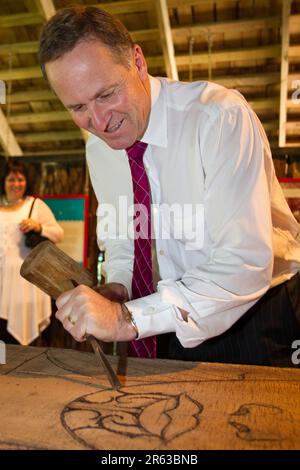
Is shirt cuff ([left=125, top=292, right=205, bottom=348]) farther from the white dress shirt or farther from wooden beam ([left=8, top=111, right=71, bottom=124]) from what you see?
wooden beam ([left=8, top=111, right=71, bottom=124])

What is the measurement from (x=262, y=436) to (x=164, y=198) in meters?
0.83

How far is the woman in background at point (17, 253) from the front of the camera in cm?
378

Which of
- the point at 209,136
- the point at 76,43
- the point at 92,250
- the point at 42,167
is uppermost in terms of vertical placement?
the point at 42,167

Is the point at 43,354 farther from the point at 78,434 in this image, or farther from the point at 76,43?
the point at 76,43

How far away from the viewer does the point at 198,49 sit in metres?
4.16

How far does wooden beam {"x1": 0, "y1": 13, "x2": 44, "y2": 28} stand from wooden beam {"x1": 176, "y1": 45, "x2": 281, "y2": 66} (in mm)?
1265

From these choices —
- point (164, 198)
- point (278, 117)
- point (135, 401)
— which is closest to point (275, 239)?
point (164, 198)

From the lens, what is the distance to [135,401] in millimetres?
989

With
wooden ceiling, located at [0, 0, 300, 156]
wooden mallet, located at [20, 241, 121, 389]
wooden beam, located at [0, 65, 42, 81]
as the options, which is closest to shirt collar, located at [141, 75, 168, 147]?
wooden mallet, located at [20, 241, 121, 389]

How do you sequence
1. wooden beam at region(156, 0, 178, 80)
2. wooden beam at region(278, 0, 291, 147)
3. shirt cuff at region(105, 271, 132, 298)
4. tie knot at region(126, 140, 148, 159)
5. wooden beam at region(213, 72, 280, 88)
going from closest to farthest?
1. tie knot at region(126, 140, 148, 159)
2. shirt cuff at region(105, 271, 132, 298)
3. wooden beam at region(278, 0, 291, 147)
4. wooden beam at region(156, 0, 178, 80)
5. wooden beam at region(213, 72, 280, 88)

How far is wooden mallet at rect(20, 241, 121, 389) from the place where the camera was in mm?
1173

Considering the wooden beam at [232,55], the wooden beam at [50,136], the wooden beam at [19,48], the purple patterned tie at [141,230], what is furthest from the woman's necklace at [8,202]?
the purple patterned tie at [141,230]

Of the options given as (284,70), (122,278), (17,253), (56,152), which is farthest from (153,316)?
(56,152)
